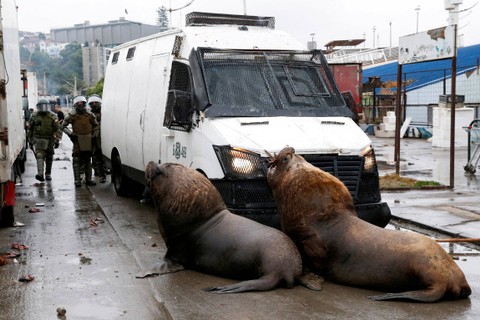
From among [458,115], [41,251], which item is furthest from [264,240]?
Result: [458,115]

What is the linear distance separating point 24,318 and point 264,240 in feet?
7.11

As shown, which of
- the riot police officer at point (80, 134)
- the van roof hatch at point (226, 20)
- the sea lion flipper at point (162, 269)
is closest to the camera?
the sea lion flipper at point (162, 269)

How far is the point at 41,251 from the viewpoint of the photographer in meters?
Answer: 7.93

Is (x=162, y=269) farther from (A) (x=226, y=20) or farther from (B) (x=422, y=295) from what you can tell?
(A) (x=226, y=20)

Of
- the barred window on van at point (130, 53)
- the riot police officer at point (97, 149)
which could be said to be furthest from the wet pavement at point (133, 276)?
the riot police officer at point (97, 149)

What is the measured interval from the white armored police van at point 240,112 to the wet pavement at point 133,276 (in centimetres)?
105

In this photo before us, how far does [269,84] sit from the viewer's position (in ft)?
29.2

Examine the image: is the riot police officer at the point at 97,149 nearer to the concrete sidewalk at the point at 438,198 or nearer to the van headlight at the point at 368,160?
the concrete sidewalk at the point at 438,198

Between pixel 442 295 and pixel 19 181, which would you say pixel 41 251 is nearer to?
pixel 442 295

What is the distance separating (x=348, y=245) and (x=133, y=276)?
2.15 metres

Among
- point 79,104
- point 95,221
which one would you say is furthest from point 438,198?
point 79,104

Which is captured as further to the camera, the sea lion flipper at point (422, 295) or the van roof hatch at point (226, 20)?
the van roof hatch at point (226, 20)

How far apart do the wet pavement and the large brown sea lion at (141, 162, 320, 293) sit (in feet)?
0.45

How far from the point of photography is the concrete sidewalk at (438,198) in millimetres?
9258
